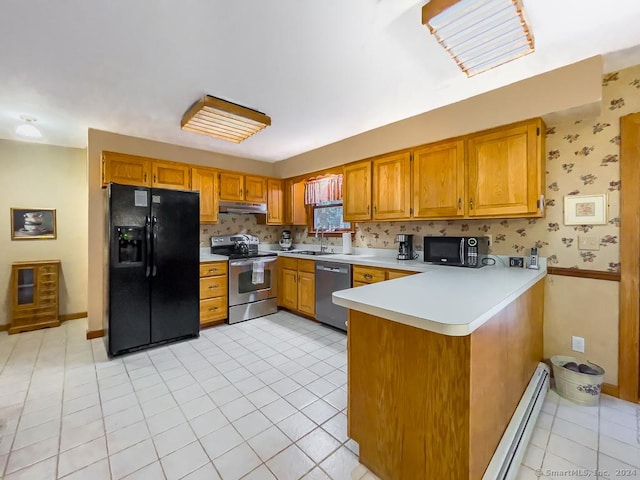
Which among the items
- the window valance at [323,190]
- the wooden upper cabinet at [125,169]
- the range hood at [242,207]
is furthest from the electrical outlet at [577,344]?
the wooden upper cabinet at [125,169]

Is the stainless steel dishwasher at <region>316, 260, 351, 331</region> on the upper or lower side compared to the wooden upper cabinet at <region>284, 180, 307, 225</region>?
lower

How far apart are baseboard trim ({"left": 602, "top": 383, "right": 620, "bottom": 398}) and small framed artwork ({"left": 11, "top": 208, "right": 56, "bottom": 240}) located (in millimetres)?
6136

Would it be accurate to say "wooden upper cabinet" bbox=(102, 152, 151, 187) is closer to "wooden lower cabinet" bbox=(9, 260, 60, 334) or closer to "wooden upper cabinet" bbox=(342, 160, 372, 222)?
"wooden lower cabinet" bbox=(9, 260, 60, 334)

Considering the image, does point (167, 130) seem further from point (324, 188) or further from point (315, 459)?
point (315, 459)

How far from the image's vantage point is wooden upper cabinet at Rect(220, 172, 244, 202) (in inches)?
161

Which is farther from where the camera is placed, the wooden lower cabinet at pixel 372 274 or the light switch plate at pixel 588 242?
the wooden lower cabinet at pixel 372 274

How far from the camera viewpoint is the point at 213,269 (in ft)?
12.0

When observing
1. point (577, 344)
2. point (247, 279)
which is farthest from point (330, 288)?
point (577, 344)

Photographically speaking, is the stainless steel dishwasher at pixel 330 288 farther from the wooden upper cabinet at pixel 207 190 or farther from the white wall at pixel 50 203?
the white wall at pixel 50 203

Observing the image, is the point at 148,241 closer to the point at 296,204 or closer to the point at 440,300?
the point at 296,204

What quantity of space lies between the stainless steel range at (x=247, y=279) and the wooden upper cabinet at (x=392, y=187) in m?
1.77

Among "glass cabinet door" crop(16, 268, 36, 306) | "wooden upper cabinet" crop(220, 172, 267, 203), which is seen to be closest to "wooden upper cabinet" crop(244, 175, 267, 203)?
"wooden upper cabinet" crop(220, 172, 267, 203)

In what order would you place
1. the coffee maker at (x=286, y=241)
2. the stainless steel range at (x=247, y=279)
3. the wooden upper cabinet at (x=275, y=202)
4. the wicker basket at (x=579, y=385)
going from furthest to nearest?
the coffee maker at (x=286, y=241) → the wooden upper cabinet at (x=275, y=202) → the stainless steel range at (x=247, y=279) → the wicker basket at (x=579, y=385)

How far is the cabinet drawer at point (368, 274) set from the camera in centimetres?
Result: 295
